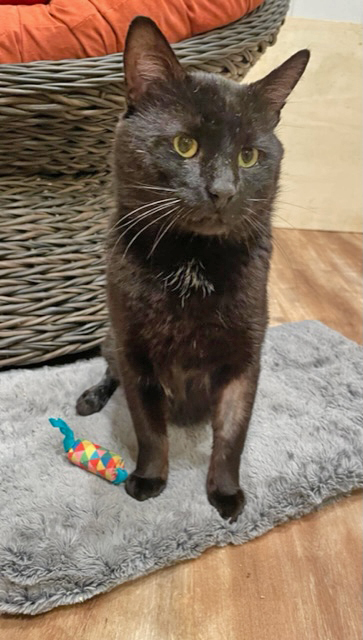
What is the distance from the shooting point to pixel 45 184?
1.11m

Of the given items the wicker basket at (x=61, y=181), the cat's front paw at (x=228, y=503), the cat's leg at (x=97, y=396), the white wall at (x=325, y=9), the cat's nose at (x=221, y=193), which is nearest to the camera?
the cat's nose at (x=221, y=193)

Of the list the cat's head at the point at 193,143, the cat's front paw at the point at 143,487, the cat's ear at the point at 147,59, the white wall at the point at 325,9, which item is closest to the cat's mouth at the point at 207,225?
the cat's head at the point at 193,143

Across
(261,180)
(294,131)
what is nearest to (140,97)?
(261,180)

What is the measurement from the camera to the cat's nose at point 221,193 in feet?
2.08

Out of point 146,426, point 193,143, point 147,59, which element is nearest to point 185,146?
point 193,143

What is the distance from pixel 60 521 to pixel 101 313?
57 centimetres

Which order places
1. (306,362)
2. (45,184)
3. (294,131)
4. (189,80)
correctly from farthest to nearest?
(294,131) → (306,362) → (45,184) → (189,80)

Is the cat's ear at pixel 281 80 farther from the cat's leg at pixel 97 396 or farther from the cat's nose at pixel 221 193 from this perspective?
the cat's leg at pixel 97 396

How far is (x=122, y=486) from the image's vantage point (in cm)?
86

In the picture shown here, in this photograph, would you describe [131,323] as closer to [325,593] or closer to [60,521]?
[60,521]

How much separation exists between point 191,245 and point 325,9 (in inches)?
71.3

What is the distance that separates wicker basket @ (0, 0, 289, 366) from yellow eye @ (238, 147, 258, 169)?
36cm

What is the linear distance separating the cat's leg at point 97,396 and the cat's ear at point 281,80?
576mm

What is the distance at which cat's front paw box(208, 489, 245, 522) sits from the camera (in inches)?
32.1
